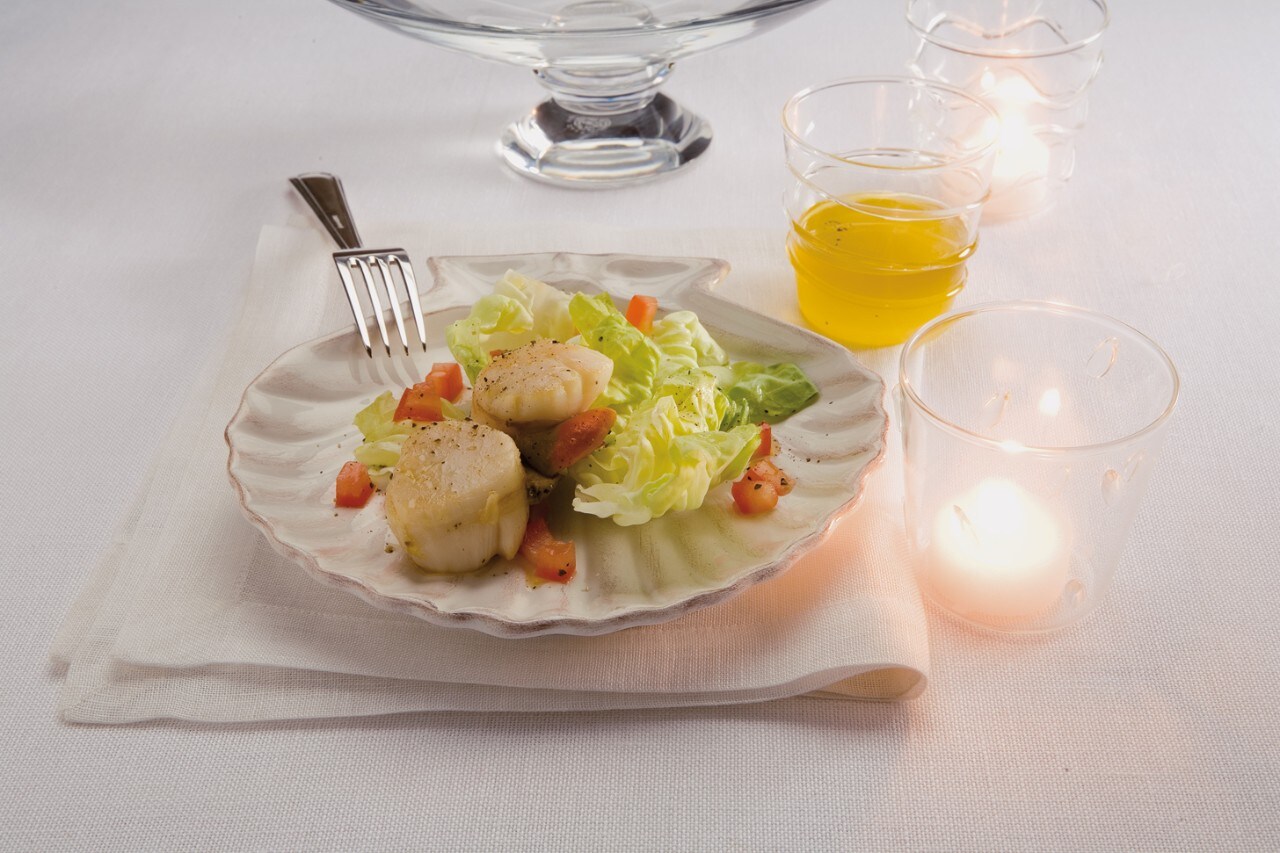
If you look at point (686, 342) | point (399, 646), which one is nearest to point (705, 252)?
point (686, 342)

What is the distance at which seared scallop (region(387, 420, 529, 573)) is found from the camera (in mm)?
1331

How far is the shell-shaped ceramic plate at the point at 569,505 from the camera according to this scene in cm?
132

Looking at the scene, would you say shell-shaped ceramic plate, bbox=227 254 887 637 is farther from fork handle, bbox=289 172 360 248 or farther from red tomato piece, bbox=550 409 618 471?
fork handle, bbox=289 172 360 248

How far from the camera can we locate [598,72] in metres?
2.34

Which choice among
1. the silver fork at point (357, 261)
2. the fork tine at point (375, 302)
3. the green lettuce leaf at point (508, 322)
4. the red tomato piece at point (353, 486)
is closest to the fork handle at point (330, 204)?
the silver fork at point (357, 261)

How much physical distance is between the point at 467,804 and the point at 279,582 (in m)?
0.40

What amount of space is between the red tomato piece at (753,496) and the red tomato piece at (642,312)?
1.18ft

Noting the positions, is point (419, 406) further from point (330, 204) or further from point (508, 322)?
point (330, 204)

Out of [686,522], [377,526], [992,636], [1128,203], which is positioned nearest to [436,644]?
[377,526]

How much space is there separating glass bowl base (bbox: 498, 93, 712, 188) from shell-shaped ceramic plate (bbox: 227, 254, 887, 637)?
626 millimetres

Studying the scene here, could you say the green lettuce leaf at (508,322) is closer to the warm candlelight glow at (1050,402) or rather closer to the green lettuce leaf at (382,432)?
the green lettuce leaf at (382,432)

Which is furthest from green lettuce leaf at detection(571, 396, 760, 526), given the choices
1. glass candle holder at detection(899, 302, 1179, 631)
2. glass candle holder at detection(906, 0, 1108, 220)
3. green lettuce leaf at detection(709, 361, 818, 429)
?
glass candle holder at detection(906, 0, 1108, 220)

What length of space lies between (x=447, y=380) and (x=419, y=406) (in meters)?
0.10

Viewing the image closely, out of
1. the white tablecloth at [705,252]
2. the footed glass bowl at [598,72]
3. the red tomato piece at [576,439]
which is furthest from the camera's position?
the footed glass bowl at [598,72]
